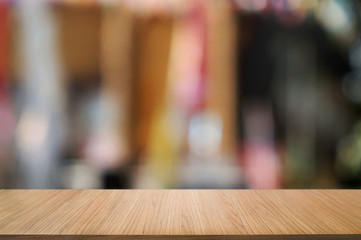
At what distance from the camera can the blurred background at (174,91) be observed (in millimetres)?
2094

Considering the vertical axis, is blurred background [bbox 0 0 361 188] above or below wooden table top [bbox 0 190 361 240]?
above

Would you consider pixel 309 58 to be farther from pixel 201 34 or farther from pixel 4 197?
pixel 4 197

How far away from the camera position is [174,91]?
211 cm

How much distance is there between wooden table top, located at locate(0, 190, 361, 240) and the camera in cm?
82

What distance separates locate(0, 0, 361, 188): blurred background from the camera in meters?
2.09

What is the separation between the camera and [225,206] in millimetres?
1009

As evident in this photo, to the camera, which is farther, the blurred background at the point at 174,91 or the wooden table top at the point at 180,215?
the blurred background at the point at 174,91

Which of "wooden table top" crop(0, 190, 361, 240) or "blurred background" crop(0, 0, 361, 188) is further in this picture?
"blurred background" crop(0, 0, 361, 188)

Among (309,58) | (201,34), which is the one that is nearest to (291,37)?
(309,58)

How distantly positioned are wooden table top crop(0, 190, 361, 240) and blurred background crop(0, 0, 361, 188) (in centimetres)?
97

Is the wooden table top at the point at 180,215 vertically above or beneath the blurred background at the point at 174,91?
beneath

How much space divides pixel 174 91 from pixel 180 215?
1240 millimetres

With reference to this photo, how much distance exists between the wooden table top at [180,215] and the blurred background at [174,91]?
3.17ft

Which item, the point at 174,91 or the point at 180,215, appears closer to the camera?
the point at 180,215
